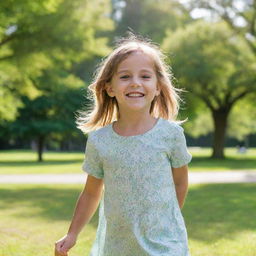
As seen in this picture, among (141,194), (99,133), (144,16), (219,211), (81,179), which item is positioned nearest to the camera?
(141,194)

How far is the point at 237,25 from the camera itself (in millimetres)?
23484

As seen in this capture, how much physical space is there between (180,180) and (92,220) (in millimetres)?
5853

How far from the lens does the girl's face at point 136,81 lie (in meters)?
2.83

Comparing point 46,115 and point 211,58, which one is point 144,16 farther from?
point 211,58

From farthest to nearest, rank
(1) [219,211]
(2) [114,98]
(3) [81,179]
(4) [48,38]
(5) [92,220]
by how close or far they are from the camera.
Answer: (3) [81,179]
(4) [48,38]
(1) [219,211]
(5) [92,220]
(2) [114,98]

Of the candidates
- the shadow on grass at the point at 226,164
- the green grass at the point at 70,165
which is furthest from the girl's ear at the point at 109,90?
the shadow on grass at the point at 226,164

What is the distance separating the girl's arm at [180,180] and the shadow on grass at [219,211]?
3938mm

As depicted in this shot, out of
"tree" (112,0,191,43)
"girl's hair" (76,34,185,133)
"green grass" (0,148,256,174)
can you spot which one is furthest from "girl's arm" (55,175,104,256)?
"tree" (112,0,191,43)

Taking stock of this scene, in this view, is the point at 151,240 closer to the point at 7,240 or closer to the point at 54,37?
the point at 7,240

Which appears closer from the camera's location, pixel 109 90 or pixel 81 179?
pixel 109 90

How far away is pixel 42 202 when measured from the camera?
10.9 m

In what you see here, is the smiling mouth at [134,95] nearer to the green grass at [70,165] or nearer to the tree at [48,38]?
the tree at [48,38]

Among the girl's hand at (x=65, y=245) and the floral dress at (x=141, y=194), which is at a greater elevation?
the floral dress at (x=141, y=194)

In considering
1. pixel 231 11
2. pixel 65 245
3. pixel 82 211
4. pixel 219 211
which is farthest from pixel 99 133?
pixel 231 11
